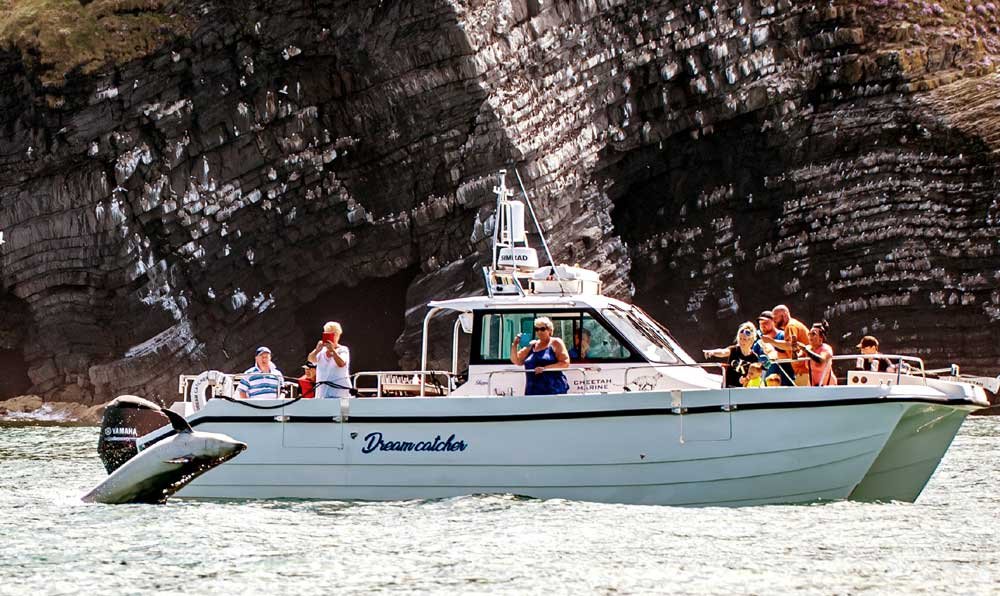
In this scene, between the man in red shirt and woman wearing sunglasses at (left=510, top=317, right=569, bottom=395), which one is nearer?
woman wearing sunglasses at (left=510, top=317, right=569, bottom=395)

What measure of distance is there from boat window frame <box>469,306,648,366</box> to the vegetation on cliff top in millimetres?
33999

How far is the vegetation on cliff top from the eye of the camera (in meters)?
47.5

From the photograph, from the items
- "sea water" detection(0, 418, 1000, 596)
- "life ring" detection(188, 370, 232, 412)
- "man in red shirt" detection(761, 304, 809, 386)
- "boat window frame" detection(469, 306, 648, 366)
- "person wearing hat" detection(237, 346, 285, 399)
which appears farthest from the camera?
"life ring" detection(188, 370, 232, 412)

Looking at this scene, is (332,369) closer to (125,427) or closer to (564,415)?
(125,427)

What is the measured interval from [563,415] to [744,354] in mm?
2326

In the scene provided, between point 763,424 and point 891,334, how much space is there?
3008 centimetres

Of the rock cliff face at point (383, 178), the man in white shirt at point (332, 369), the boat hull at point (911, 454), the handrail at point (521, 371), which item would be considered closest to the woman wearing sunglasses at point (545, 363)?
the handrail at point (521, 371)

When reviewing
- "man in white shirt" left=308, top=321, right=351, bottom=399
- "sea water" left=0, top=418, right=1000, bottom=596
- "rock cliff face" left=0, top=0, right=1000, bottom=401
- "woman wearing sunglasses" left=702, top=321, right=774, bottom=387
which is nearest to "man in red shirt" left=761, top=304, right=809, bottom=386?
"woman wearing sunglasses" left=702, top=321, right=774, bottom=387

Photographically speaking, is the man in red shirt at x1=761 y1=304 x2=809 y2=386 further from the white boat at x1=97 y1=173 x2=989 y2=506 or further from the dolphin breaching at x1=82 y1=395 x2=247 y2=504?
the dolphin breaching at x1=82 y1=395 x2=247 y2=504

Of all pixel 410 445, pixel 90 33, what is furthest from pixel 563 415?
pixel 90 33

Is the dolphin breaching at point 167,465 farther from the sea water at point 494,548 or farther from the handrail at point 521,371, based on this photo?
the handrail at point 521,371

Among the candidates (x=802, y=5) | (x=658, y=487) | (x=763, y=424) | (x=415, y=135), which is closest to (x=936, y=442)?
(x=763, y=424)

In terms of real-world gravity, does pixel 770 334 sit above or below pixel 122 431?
above

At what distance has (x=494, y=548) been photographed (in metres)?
12.9
